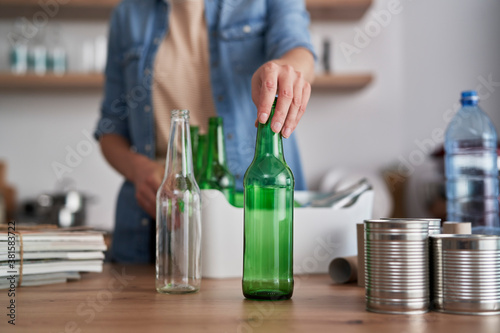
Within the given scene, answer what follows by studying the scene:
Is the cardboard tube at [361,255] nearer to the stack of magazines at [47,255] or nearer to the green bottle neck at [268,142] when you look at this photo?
the green bottle neck at [268,142]

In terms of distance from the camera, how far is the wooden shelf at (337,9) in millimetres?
2730

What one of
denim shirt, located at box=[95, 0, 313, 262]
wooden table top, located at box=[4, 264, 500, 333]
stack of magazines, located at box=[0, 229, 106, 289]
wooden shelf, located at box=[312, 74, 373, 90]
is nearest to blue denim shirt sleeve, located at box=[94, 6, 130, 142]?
denim shirt, located at box=[95, 0, 313, 262]

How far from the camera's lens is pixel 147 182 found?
42.3 inches

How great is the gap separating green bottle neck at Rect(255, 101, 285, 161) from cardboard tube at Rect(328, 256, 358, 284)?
0.27 metres

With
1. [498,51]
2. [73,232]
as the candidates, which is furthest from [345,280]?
[498,51]

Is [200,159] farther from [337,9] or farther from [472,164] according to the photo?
[337,9]

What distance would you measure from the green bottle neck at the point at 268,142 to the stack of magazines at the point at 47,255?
0.37 metres

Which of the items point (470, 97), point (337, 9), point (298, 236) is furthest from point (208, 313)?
point (337, 9)

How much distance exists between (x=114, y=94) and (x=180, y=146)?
81 cm

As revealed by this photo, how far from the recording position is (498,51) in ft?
9.48

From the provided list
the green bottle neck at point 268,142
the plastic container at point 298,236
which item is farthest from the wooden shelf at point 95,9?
the green bottle neck at point 268,142

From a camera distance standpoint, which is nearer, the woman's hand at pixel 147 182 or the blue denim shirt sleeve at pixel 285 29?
the woman's hand at pixel 147 182

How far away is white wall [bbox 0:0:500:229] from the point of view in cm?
288

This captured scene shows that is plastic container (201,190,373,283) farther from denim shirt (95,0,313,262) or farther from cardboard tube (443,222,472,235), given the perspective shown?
denim shirt (95,0,313,262)
